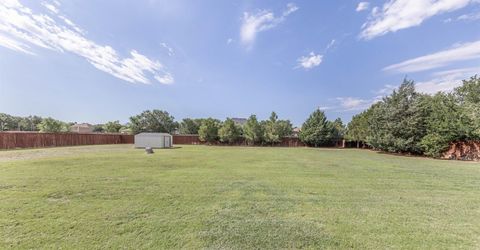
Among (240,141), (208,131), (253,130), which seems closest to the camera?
(253,130)

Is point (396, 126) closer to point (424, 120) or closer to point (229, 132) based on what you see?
point (424, 120)

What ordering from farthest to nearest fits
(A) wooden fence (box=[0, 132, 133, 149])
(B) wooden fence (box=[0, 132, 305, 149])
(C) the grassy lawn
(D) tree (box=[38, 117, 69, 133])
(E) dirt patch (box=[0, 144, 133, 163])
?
(D) tree (box=[38, 117, 69, 133]) < (B) wooden fence (box=[0, 132, 305, 149]) < (A) wooden fence (box=[0, 132, 133, 149]) < (E) dirt patch (box=[0, 144, 133, 163]) < (C) the grassy lawn

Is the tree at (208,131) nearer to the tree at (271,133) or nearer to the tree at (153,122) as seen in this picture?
the tree at (271,133)

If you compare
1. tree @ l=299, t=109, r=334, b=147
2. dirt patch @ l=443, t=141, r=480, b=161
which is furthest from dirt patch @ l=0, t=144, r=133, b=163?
dirt patch @ l=443, t=141, r=480, b=161

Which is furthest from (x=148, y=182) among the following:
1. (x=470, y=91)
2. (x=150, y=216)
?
(x=470, y=91)

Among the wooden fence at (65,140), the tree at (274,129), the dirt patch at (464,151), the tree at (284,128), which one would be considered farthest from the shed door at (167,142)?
the dirt patch at (464,151)

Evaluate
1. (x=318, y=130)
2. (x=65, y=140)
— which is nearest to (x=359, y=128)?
(x=318, y=130)

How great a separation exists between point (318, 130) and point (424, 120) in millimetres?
16271

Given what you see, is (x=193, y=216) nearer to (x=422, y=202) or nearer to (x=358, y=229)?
(x=358, y=229)

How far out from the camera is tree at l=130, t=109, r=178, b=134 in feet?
160

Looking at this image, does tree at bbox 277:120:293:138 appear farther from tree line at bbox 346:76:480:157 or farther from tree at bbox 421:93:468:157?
tree at bbox 421:93:468:157

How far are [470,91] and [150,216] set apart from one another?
26.3 m

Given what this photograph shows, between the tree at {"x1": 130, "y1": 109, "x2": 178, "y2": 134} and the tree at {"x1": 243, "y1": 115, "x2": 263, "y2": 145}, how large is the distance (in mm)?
21720

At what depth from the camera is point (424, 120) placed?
21.8m
